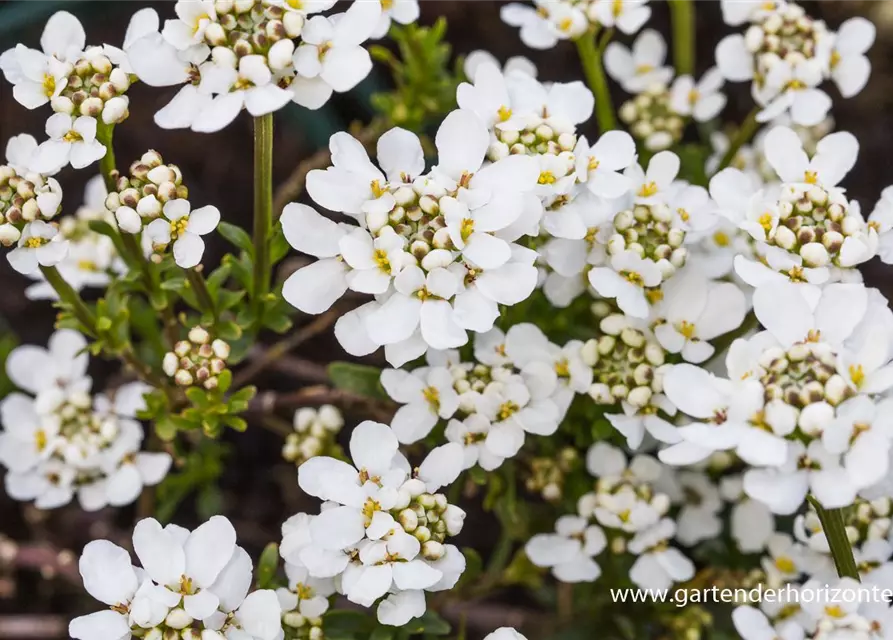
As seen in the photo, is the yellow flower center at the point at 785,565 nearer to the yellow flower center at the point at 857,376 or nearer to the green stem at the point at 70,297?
the yellow flower center at the point at 857,376

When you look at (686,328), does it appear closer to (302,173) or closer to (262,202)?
(262,202)

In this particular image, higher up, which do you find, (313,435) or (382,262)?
(382,262)

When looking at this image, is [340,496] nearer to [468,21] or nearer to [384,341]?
[384,341]

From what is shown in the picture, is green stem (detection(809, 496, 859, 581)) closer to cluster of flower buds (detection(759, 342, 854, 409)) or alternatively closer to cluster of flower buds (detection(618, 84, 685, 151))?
cluster of flower buds (detection(759, 342, 854, 409))

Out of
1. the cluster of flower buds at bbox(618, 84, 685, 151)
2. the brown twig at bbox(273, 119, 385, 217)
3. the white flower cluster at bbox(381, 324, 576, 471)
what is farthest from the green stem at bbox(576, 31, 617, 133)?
the white flower cluster at bbox(381, 324, 576, 471)

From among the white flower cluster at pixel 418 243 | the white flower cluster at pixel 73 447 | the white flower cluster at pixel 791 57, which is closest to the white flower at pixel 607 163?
the white flower cluster at pixel 418 243

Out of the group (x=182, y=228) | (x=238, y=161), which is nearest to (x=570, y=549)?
(x=182, y=228)
